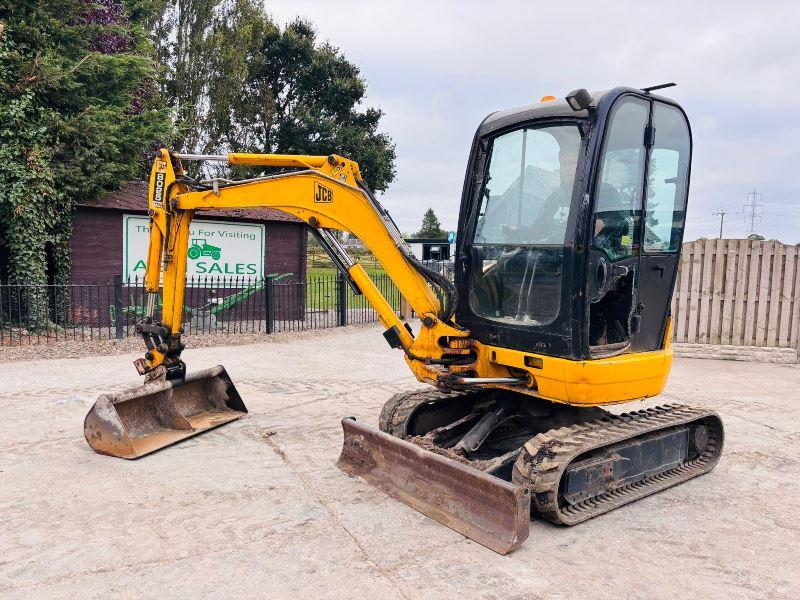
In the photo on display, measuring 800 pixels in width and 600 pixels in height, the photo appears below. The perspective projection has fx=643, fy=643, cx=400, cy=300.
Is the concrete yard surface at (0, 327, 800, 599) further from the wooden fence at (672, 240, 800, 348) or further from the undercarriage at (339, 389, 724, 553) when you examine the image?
the wooden fence at (672, 240, 800, 348)

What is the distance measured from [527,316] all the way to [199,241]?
11195 millimetres

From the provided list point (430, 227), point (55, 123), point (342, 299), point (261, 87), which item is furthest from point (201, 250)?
point (430, 227)

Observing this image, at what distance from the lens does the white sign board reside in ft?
44.5

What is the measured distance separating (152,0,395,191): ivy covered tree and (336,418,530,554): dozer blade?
76.5 feet

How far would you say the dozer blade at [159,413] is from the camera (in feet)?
16.6

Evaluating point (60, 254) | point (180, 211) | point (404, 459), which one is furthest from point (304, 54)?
point (404, 459)

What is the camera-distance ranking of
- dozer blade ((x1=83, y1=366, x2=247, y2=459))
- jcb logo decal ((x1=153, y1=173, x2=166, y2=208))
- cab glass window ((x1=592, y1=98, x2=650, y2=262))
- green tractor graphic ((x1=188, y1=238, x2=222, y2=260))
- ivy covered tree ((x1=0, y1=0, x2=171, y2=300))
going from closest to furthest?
1. cab glass window ((x1=592, y1=98, x2=650, y2=262))
2. dozer blade ((x1=83, y1=366, x2=247, y2=459))
3. jcb logo decal ((x1=153, y1=173, x2=166, y2=208))
4. ivy covered tree ((x1=0, y1=0, x2=171, y2=300))
5. green tractor graphic ((x1=188, y1=238, x2=222, y2=260))

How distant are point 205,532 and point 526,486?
6.14 ft

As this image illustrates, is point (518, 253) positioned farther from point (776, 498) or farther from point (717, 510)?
point (776, 498)

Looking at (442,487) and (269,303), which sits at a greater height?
(269,303)

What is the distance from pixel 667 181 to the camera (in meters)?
Result: 4.59

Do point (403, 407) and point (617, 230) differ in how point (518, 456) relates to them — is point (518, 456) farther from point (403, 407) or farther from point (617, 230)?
point (617, 230)

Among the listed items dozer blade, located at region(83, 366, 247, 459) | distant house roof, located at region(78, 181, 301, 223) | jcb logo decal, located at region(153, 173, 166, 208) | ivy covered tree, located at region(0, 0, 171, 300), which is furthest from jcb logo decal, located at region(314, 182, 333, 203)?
ivy covered tree, located at region(0, 0, 171, 300)

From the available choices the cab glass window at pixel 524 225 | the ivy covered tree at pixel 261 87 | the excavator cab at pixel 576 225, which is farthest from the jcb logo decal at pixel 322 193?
the ivy covered tree at pixel 261 87
